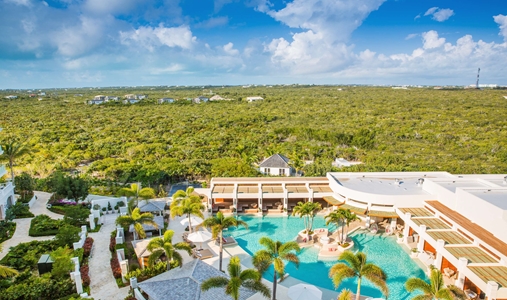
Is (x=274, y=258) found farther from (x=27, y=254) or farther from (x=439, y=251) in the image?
(x=27, y=254)

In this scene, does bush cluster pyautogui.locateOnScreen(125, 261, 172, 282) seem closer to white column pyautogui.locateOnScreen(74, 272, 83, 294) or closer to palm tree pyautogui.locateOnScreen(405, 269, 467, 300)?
white column pyautogui.locateOnScreen(74, 272, 83, 294)

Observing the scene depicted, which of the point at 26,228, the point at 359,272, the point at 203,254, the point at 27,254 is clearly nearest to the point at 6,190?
the point at 26,228

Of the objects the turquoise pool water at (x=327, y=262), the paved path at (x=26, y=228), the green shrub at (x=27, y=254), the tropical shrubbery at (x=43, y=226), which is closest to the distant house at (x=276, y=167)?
the turquoise pool water at (x=327, y=262)

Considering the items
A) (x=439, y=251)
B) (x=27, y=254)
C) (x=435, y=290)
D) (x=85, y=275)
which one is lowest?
(x=85, y=275)

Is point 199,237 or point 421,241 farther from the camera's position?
point 421,241

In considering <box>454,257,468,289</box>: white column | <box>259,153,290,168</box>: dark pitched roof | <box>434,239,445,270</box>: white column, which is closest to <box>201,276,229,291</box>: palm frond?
<box>454,257,468,289</box>: white column

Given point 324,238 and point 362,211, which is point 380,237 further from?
point 324,238

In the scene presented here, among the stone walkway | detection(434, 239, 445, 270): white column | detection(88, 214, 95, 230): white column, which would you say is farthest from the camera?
detection(88, 214, 95, 230): white column

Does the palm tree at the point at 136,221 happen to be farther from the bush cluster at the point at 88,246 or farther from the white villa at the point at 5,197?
the white villa at the point at 5,197
